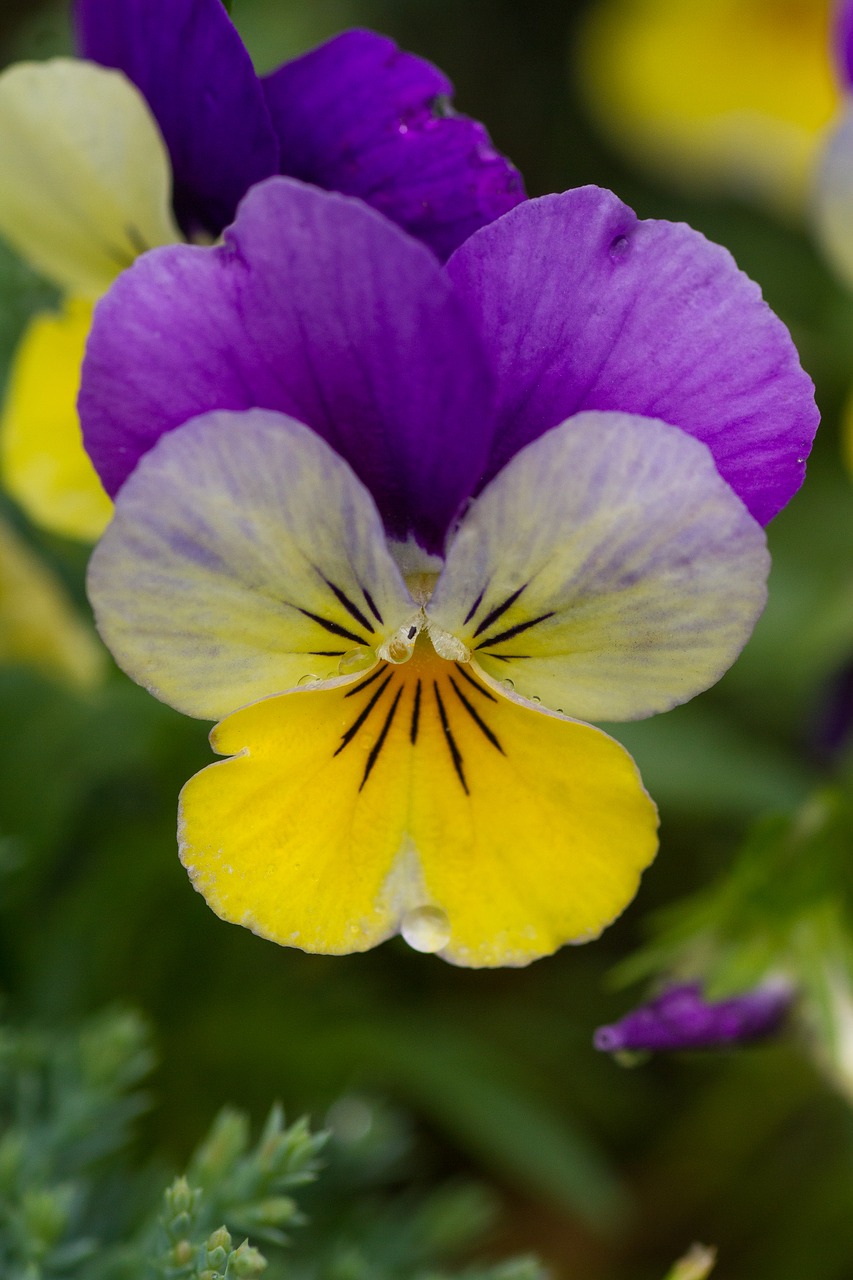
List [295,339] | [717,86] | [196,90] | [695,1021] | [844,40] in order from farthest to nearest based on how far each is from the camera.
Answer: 1. [717,86]
2. [844,40]
3. [695,1021]
4. [196,90]
5. [295,339]

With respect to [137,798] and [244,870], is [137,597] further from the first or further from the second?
[137,798]

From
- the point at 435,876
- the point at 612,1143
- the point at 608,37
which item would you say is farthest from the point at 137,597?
the point at 608,37

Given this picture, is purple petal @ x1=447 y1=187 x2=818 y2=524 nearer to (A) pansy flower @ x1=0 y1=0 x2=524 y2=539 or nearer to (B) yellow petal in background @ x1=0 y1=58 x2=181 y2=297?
(A) pansy flower @ x1=0 y1=0 x2=524 y2=539

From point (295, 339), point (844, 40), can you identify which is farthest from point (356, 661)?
point (844, 40)

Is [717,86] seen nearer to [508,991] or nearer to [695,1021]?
[508,991]

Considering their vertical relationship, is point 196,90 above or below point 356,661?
above
